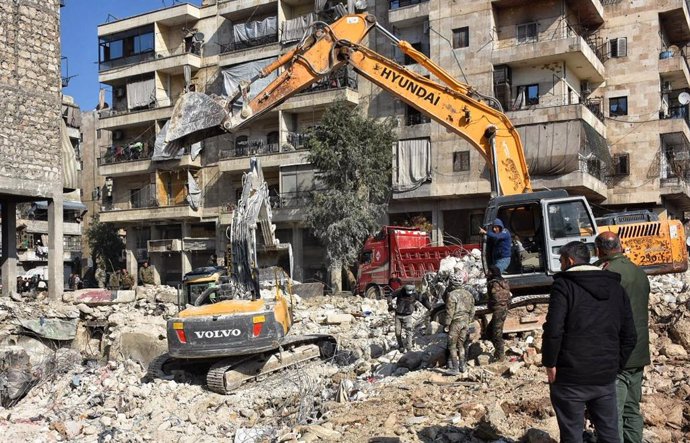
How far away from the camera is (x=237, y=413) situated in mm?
10477

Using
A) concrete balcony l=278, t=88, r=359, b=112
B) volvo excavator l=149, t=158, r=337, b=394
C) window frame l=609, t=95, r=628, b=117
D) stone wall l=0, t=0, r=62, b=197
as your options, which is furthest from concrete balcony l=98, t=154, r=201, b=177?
volvo excavator l=149, t=158, r=337, b=394

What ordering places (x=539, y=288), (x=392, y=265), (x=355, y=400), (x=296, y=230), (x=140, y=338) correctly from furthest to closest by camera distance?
(x=296, y=230), (x=392, y=265), (x=140, y=338), (x=539, y=288), (x=355, y=400)

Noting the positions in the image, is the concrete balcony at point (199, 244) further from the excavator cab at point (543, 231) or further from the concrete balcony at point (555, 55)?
the excavator cab at point (543, 231)

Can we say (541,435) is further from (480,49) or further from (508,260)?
(480,49)

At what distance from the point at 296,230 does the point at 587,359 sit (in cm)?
3012

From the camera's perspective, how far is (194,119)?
41.1 feet

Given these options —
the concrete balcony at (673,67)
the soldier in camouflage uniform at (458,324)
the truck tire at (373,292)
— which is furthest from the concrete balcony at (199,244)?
the soldier in camouflage uniform at (458,324)

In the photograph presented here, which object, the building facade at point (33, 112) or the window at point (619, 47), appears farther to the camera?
the window at point (619, 47)

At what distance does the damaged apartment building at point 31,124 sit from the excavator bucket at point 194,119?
8541mm

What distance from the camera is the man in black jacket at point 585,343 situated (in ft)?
15.9

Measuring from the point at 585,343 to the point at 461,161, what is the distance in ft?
83.6

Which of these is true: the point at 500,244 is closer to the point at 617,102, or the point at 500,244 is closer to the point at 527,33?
the point at 527,33

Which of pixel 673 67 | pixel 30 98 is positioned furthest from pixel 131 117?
pixel 673 67

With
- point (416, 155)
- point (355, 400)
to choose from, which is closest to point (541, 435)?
point (355, 400)
